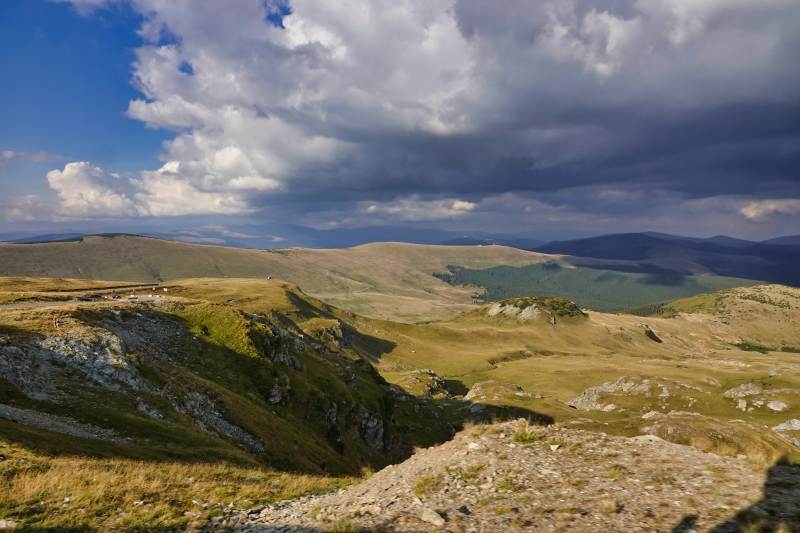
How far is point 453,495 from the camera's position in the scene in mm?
17219

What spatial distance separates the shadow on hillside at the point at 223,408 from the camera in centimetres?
2891

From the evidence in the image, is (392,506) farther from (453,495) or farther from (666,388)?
(666,388)

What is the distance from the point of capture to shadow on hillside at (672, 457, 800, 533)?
13.0m

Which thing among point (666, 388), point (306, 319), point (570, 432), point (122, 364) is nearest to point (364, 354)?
point (306, 319)

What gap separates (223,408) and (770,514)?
42366 millimetres

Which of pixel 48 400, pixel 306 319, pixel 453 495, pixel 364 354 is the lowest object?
pixel 364 354

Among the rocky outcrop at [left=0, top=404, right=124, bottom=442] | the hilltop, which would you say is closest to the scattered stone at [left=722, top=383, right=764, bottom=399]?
the hilltop

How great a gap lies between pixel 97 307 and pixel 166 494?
154 ft

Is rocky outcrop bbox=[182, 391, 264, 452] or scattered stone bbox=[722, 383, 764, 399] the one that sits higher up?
rocky outcrop bbox=[182, 391, 264, 452]

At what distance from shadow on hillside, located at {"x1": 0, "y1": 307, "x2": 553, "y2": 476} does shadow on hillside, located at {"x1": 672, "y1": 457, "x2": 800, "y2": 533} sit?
2573 cm

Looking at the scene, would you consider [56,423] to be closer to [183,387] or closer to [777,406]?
[183,387]

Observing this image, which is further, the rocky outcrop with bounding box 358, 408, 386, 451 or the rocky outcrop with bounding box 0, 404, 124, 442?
the rocky outcrop with bounding box 358, 408, 386, 451

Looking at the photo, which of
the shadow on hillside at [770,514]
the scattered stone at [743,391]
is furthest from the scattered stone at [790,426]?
the shadow on hillside at [770,514]

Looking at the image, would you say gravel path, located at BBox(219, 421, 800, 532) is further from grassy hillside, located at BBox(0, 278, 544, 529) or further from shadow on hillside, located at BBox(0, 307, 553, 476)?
shadow on hillside, located at BBox(0, 307, 553, 476)
